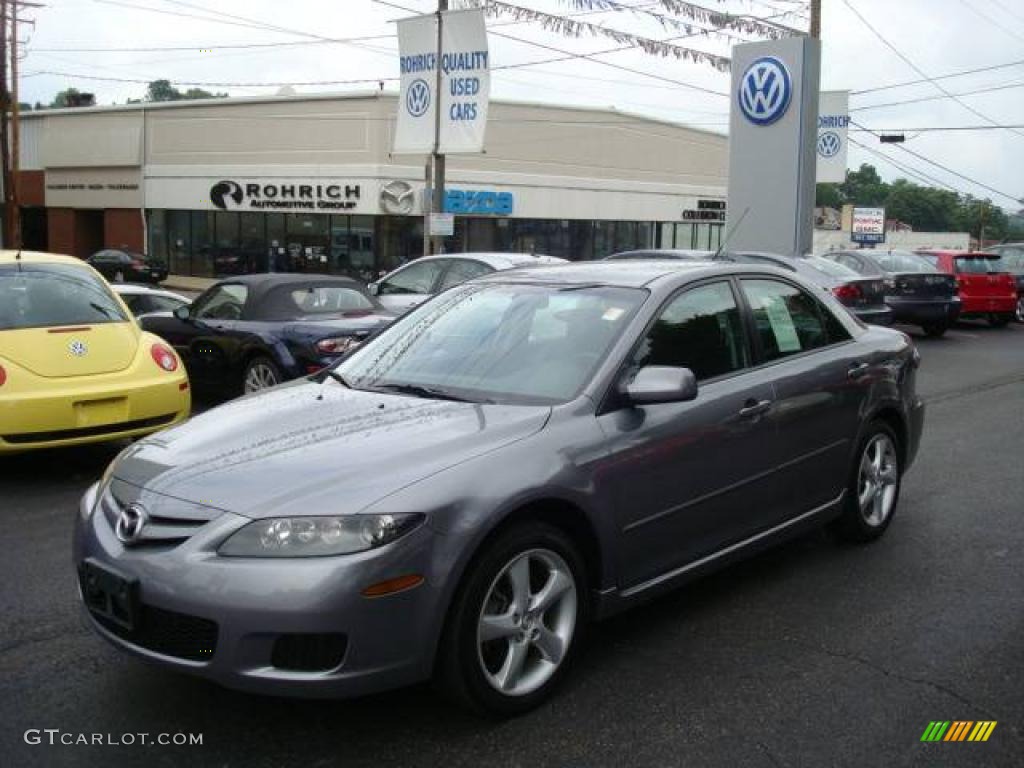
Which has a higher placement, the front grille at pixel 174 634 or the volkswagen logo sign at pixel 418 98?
the volkswagen logo sign at pixel 418 98

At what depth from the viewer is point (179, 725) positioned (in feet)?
11.2

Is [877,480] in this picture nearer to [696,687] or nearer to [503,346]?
[696,687]

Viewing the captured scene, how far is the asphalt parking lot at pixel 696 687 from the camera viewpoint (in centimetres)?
326

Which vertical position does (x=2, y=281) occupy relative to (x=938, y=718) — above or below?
above

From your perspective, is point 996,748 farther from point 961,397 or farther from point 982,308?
point 982,308

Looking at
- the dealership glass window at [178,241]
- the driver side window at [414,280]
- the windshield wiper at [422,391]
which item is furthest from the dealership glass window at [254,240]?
the windshield wiper at [422,391]

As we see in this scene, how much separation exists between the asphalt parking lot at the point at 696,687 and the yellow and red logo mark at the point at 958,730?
0.10 ft

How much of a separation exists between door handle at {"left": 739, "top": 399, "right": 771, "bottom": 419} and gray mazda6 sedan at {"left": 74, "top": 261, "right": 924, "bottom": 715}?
18mm

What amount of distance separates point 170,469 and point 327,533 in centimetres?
77

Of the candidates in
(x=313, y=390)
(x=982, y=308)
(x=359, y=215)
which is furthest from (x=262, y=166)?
(x=313, y=390)

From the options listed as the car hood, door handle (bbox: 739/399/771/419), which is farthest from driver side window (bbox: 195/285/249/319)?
door handle (bbox: 739/399/771/419)

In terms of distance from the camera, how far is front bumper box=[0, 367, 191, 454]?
6652 mm

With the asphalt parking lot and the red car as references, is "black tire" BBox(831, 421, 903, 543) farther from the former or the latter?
the red car

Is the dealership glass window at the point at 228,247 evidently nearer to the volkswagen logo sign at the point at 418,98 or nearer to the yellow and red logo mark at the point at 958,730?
the volkswagen logo sign at the point at 418,98
